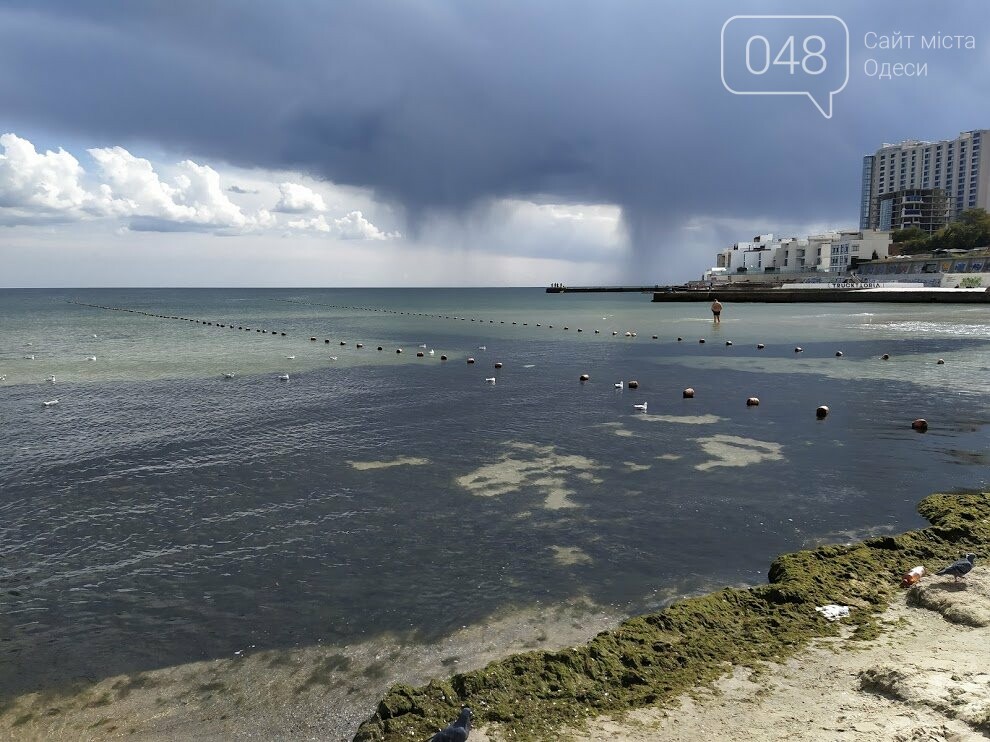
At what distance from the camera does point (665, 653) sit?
8.75 m

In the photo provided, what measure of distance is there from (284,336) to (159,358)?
20.4 meters

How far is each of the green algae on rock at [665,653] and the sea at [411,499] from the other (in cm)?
91

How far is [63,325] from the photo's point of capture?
87.8m

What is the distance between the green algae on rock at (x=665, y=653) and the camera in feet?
25.2

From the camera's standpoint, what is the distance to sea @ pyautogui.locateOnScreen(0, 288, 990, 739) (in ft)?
34.4

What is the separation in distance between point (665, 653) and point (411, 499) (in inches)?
348

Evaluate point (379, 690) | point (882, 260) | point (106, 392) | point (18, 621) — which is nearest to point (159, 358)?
point (106, 392)

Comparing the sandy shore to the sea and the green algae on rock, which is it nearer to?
the green algae on rock

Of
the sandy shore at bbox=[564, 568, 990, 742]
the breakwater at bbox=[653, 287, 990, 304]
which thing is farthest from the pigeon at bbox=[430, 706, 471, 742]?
the breakwater at bbox=[653, 287, 990, 304]

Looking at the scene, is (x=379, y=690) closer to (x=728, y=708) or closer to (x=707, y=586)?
(x=728, y=708)

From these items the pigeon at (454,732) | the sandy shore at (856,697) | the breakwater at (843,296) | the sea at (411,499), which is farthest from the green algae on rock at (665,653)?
the breakwater at (843,296)

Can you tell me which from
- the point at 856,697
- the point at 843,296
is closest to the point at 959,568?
the point at 856,697

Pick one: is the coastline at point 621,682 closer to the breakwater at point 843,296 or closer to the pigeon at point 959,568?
the pigeon at point 959,568

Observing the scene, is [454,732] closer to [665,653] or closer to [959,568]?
[665,653]
